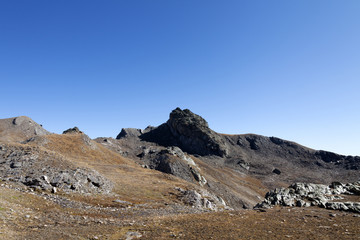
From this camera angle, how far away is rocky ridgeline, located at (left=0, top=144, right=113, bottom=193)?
1123 inches

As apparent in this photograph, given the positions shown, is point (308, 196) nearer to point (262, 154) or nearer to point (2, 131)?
point (262, 154)

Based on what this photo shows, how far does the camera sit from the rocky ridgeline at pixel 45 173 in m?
28.5

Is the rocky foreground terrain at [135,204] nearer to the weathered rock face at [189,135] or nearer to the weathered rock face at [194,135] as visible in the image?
the weathered rock face at [194,135]

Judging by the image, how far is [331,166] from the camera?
132500 mm

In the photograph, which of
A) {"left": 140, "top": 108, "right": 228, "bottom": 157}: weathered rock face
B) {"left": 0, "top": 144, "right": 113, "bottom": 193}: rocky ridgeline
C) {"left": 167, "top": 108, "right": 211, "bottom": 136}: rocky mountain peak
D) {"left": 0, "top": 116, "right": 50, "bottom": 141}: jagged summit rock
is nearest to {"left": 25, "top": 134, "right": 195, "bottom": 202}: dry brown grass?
{"left": 0, "top": 144, "right": 113, "bottom": 193}: rocky ridgeline

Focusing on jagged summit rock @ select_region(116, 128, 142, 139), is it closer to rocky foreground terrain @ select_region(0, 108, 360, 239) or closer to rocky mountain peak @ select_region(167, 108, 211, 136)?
rocky mountain peak @ select_region(167, 108, 211, 136)

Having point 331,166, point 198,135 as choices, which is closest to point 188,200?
point 198,135

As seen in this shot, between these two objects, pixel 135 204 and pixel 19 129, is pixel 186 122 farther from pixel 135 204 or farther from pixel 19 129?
pixel 135 204

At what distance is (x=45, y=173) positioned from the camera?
103 feet

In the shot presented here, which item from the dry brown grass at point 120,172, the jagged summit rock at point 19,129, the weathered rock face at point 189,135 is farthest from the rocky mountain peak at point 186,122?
the jagged summit rock at point 19,129

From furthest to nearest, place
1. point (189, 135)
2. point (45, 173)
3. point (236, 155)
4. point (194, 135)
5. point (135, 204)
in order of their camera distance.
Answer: point (189, 135) → point (194, 135) → point (236, 155) → point (45, 173) → point (135, 204)

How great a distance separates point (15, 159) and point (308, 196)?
48571mm

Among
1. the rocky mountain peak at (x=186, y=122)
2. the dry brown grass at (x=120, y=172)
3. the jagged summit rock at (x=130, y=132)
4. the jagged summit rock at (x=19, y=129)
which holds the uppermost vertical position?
the rocky mountain peak at (x=186, y=122)

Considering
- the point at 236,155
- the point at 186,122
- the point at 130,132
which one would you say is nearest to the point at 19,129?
the point at 130,132
